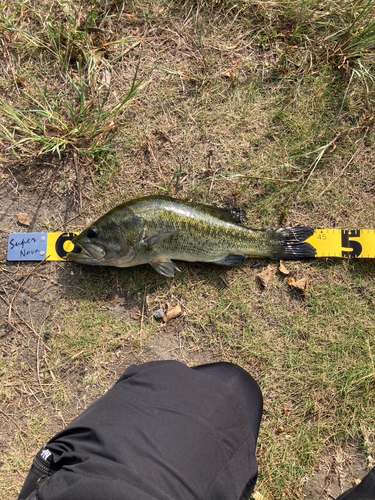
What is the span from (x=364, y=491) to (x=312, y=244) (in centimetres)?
241

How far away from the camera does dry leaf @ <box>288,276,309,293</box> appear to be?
12.6ft

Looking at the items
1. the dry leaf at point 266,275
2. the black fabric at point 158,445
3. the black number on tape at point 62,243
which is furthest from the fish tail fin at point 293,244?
the black number on tape at point 62,243

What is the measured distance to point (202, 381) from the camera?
299 cm

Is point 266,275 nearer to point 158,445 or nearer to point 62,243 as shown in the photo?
point 158,445

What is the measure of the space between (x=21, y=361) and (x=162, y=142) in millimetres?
2826

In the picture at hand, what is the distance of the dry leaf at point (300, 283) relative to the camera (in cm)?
383

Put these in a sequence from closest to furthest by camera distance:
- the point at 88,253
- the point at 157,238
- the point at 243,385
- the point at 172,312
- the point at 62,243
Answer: the point at 243,385 < the point at 157,238 < the point at 88,253 < the point at 172,312 < the point at 62,243

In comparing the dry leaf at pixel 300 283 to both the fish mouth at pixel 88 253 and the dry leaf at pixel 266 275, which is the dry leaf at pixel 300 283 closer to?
the dry leaf at pixel 266 275

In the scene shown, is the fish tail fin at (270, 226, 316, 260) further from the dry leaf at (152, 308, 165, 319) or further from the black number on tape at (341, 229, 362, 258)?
the dry leaf at (152, 308, 165, 319)

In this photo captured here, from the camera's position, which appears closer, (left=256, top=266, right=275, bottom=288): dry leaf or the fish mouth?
the fish mouth

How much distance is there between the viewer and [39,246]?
3.96 metres

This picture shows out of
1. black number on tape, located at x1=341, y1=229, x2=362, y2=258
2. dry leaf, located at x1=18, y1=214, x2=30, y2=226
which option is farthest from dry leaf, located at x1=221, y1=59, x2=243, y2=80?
dry leaf, located at x1=18, y1=214, x2=30, y2=226

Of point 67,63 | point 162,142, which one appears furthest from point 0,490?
point 67,63

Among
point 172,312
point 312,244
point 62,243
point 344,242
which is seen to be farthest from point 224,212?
point 62,243
